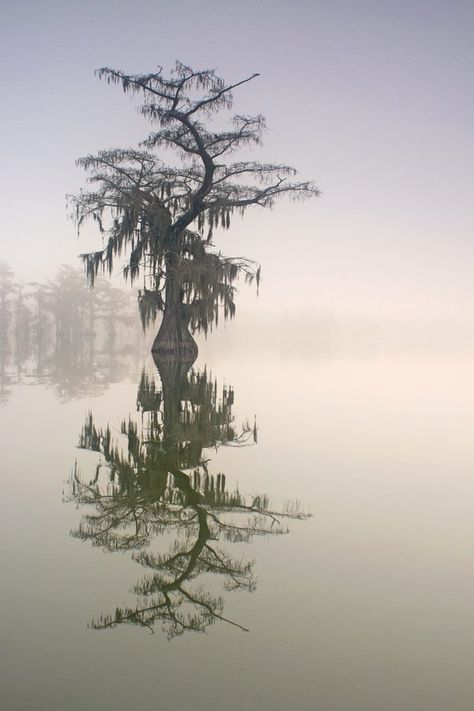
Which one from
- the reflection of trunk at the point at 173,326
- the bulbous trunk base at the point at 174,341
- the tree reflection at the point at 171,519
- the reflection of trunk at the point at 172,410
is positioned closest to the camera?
the tree reflection at the point at 171,519

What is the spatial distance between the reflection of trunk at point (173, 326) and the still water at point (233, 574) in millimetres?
14433

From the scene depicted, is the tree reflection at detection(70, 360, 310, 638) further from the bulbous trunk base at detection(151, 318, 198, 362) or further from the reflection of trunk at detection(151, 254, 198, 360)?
the bulbous trunk base at detection(151, 318, 198, 362)

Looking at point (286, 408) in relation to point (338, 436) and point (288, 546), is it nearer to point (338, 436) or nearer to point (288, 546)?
point (338, 436)

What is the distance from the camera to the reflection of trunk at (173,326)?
62.0ft

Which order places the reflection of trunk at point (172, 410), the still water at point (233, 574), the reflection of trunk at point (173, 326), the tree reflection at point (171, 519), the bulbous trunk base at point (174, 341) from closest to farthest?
1. the still water at point (233, 574)
2. the tree reflection at point (171, 519)
3. the reflection of trunk at point (172, 410)
4. the reflection of trunk at point (173, 326)
5. the bulbous trunk base at point (174, 341)

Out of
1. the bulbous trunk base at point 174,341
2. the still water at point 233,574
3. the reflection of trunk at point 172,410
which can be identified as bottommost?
the still water at point 233,574

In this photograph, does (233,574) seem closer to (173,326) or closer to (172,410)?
(172,410)

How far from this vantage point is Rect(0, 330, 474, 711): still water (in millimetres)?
1371

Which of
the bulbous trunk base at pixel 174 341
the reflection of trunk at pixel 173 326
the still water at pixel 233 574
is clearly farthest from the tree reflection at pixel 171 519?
the bulbous trunk base at pixel 174 341

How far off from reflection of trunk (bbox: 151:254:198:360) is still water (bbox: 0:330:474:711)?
14433mm

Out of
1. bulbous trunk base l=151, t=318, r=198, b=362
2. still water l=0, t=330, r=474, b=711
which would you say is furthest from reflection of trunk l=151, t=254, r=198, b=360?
still water l=0, t=330, r=474, b=711

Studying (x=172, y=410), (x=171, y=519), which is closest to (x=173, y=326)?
(x=172, y=410)

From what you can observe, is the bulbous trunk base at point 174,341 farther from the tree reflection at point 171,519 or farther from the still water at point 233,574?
the still water at point 233,574

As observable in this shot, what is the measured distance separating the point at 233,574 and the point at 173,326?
692 inches
